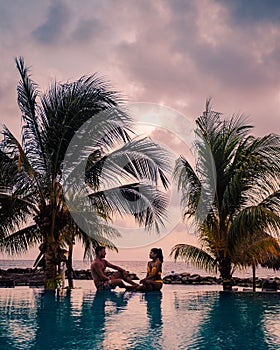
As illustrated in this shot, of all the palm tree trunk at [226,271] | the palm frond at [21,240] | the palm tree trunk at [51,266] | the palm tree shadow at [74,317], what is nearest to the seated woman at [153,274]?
the palm tree shadow at [74,317]

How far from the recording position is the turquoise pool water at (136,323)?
17.9 feet

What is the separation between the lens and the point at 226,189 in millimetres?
12398

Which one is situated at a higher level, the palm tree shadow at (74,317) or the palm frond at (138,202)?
the palm frond at (138,202)

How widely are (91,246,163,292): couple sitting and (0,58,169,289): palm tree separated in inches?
52.4

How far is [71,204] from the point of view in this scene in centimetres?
1270

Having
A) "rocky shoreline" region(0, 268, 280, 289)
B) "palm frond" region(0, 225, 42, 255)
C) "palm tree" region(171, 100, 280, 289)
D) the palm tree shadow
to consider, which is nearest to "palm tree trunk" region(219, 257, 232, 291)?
"palm tree" region(171, 100, 280, 289)

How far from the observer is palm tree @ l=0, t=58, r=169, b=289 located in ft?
40.5

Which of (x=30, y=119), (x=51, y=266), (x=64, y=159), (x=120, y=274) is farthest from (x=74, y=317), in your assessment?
(x=30, y=119)

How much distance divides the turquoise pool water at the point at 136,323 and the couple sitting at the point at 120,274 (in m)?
0.86

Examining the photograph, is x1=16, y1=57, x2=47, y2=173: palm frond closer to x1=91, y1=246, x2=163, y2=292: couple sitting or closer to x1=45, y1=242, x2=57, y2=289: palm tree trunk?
x1=45, y1=242, x2=57, y2=289: palm tree trunk

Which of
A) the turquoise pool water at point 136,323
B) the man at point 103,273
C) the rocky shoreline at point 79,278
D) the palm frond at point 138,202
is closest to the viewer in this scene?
the turquoise pool water at point 136,323

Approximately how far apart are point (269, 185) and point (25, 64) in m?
7.26

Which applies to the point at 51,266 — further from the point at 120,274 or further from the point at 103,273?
the point at 120,274

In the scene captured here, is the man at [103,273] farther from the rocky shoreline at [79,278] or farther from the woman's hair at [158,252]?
the rocky shoreline at [79,278]
